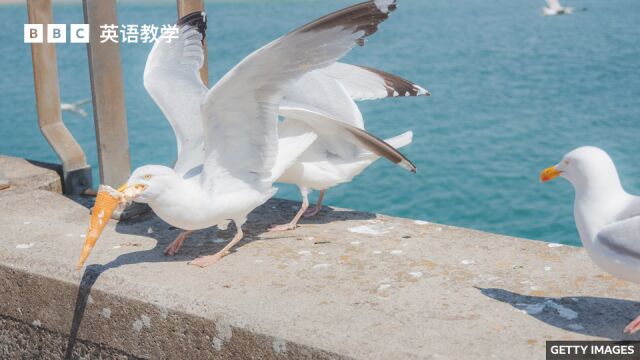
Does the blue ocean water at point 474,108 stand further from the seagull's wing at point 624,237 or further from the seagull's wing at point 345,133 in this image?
the seagull's wing at point 624,237

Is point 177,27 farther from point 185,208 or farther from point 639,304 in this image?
point 639,304

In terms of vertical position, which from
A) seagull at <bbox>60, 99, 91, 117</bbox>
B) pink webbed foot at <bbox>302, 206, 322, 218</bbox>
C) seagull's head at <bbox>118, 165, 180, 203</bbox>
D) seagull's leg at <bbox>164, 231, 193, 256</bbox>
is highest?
seagull's head at <bbox>118, 165, 180, 203</bbox>

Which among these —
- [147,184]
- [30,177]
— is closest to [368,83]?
[147,184]

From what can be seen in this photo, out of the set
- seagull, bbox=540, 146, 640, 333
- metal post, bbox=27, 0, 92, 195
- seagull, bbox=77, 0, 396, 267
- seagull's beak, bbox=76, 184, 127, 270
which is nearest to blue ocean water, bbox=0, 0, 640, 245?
metal post, bbox=27, 0, 92, 195

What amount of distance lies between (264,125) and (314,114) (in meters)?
0.33

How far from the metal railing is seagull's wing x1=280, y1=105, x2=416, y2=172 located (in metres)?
0.82

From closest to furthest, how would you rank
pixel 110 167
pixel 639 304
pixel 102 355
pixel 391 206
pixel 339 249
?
1. pixel 639 304
2. pixel 102 355
3. pixel 339 249
4. pixel 110 167
5. pixel 391 206

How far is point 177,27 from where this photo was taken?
334 centimetres

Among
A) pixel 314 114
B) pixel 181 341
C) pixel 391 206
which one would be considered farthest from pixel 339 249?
pixel 391 206

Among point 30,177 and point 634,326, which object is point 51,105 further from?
point 634,326

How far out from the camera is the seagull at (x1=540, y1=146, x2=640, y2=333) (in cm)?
207

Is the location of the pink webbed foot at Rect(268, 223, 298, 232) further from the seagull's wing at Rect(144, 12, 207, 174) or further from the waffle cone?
the waffle cone

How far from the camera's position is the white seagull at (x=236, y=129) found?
2529 mm

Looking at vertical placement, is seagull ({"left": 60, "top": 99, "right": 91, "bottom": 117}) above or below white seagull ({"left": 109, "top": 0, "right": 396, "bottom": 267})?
below
